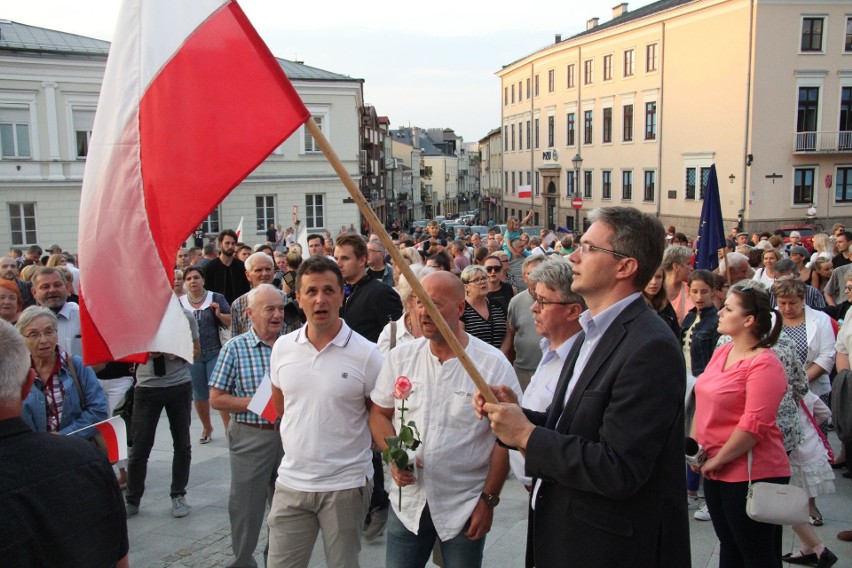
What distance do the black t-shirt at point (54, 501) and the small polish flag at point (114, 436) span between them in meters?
2.18

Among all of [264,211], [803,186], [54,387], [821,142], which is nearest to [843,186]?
[803,186]

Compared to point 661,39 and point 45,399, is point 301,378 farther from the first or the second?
point 661,39

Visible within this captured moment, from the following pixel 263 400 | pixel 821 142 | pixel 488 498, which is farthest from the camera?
pixel 821 142

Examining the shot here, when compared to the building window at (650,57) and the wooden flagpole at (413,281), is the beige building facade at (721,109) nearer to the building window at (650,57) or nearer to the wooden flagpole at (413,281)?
the building window at (650,57)

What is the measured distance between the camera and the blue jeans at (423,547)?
134 inches

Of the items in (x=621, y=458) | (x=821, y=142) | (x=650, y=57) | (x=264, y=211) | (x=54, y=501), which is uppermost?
(x=650, y=57)

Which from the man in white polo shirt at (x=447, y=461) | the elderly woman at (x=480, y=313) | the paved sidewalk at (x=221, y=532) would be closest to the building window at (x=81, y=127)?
the paved sidewalk at (x=221, y=532)

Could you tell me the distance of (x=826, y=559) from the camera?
454 cm

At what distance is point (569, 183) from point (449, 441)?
173 ft

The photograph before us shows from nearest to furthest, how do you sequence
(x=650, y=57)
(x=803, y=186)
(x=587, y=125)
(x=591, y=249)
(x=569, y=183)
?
(x=591, y=249)
(x=803, y=186)
(x=650, y=57)
(x=587, y=125)
(x=569, y=183)

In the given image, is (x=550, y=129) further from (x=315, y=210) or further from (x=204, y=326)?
(x=204, y=326)

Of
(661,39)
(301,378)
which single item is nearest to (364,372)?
(301,378)

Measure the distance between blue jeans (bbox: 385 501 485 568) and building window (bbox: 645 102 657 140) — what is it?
144ft

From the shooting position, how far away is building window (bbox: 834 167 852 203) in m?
36.6
